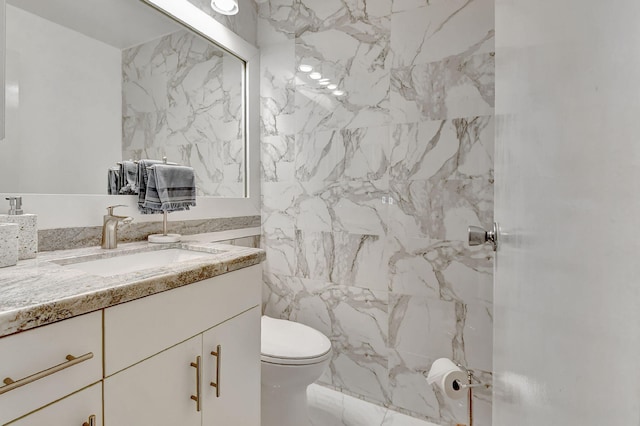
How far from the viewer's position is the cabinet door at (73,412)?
0.59m

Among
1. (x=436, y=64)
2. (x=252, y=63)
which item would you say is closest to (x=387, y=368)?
(x=436, y=64)

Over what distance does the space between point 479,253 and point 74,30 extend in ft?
6.40

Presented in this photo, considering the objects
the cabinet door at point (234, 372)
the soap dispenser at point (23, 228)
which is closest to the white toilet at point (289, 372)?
the cabinet door at point (234, 372)

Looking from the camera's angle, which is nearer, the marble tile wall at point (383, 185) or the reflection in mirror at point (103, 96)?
the reflection in mirror at point (103, 96)

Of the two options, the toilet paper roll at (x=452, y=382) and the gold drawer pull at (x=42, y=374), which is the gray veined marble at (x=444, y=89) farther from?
the gold drawer pull at (x=42, y=374)

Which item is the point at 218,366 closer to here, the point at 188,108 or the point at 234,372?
the point at 234,372

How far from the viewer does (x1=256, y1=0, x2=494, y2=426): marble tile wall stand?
5.05ft

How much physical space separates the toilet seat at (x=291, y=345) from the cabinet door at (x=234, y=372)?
17 cm

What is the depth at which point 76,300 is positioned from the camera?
640 mm

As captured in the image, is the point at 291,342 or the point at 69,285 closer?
the point at 69,285

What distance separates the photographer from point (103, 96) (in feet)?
4.37

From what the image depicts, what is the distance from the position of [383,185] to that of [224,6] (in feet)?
4.22

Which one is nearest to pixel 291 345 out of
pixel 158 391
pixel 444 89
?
pixel 158 391

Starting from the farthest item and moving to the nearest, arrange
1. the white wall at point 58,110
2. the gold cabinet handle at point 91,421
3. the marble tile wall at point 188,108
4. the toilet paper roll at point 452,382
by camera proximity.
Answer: the marble tile wall at point 188,108 → the toilet paper roll at point 452,382 → the white wall at point 58,110 → the gold cabinet handle at point 91,421
